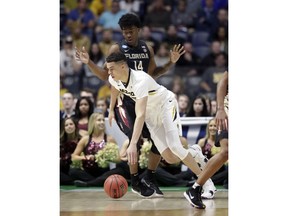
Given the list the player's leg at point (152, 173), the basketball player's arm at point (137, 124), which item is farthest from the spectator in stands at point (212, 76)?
the basketball player's arm at point (137, 124)

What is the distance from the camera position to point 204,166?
6.20 m

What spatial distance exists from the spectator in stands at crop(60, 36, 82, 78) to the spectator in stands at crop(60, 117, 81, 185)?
451 millimetres

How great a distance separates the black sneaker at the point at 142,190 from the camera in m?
6.60

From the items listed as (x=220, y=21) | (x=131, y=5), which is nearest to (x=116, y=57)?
(x=131, y=5)

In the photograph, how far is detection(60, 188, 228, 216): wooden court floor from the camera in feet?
18.9

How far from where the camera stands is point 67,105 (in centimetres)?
732

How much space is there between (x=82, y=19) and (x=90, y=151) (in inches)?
55.6

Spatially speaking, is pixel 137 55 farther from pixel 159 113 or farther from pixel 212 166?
pixel 212 166

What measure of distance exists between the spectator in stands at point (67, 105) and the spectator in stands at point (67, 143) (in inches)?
2.0

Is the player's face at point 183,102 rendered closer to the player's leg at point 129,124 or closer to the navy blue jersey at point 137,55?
the player's leg at point 129,124

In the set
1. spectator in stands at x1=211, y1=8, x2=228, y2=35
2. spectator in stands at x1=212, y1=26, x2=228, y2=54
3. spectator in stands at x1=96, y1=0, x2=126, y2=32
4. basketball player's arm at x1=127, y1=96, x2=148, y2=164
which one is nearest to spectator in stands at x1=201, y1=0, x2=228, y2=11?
spectator in stands at x1=211, y1=8, x2=228, y2=35
